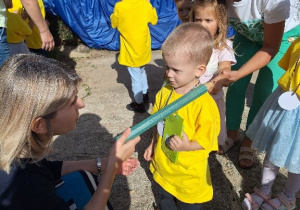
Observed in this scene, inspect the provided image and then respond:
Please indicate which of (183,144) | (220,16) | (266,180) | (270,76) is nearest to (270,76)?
(270,76)

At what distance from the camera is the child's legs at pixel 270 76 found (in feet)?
7.13

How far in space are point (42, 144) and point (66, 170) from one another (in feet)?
1.53

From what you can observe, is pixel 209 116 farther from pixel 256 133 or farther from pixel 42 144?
pixel 42 144

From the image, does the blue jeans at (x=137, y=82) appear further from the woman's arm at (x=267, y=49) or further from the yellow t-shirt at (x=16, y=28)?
the woman's arm at (x=267, y=49)

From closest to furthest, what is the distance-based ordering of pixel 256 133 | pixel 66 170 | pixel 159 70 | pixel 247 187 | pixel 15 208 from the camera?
pixel 15 208
pixel 66 170
pixel 256 133
pixel 247 187
pixel 159 70

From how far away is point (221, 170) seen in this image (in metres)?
2.59

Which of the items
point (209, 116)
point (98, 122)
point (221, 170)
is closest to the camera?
point (209, 116)

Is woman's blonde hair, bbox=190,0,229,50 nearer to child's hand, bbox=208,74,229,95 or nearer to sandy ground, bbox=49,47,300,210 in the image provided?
child's hand, bbox=208,74,229,95

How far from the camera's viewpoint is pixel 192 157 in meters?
1.68

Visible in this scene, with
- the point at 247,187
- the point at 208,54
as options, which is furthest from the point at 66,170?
the point at 247,187

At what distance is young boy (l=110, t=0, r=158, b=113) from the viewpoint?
3395 mm

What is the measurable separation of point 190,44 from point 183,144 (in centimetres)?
51

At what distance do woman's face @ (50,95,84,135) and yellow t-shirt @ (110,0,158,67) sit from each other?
2.15m

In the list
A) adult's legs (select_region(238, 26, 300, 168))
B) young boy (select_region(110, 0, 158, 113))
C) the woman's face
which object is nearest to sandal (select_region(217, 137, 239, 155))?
adult's legs (select_region(238, 26, 300, 168))
